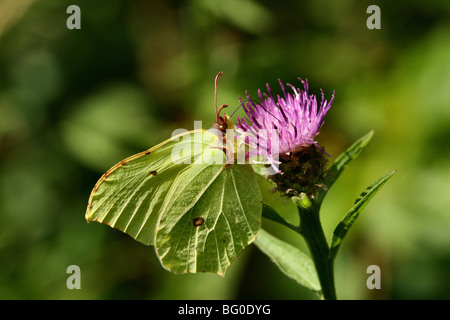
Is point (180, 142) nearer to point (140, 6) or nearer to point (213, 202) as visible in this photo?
point (213, 202)

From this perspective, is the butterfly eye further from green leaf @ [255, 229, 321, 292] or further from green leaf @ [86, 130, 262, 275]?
green leaf @ [255, 229, 321, 292]

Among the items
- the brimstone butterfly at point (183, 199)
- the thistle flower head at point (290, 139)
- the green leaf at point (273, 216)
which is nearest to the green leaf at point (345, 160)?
the thistle flower head at point (290, 139)

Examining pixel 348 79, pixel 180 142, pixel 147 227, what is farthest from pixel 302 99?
pixel 348 79

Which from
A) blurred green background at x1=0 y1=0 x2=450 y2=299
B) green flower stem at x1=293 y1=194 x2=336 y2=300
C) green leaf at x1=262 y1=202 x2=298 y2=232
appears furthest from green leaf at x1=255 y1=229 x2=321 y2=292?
blurred green background at x1=0 y1=0 x2=450 y2=299

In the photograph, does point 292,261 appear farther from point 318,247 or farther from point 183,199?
point 183,199

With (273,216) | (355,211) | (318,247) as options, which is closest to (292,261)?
(318,247)

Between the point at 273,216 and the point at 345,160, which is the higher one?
the point at 345,160
